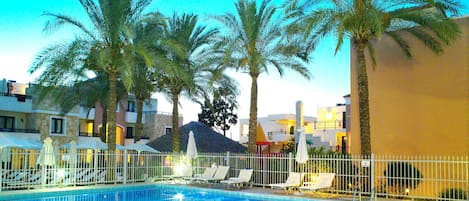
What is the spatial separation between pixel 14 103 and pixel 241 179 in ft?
59.3

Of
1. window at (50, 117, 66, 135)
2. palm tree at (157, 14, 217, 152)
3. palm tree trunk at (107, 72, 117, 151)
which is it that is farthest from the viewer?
window at (50, 117, 66, 135)

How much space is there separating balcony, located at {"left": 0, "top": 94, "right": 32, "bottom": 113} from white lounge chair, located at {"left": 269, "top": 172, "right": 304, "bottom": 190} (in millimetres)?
19806

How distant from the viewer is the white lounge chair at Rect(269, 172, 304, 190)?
18119 millimetres

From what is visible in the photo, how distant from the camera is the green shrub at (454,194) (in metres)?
15.5

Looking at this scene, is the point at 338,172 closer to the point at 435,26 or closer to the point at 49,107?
the point at 435,26

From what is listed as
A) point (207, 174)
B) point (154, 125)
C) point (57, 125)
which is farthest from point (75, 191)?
point (154, 125)

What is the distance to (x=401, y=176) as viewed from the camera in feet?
55.1

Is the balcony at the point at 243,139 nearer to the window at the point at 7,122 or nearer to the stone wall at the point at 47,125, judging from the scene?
the stone wall at the point at 47,125

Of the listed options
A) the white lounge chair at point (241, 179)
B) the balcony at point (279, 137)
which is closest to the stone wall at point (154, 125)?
the balcony at point (279, 137)

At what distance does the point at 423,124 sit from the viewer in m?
18.8

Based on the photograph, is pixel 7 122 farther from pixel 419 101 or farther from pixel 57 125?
pixel 419 101

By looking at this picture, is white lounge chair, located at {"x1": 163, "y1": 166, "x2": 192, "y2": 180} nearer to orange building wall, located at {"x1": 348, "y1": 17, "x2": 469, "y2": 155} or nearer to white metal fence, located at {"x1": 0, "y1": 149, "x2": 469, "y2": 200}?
white metal fence, located at {"x1": 0, "y1": 149, "x2": 469, "y2": 200}

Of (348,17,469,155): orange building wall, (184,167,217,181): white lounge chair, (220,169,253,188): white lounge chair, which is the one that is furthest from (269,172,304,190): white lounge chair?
(184,167,217,181): white lounge chair

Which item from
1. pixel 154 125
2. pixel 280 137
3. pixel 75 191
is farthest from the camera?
pixel 154 125
